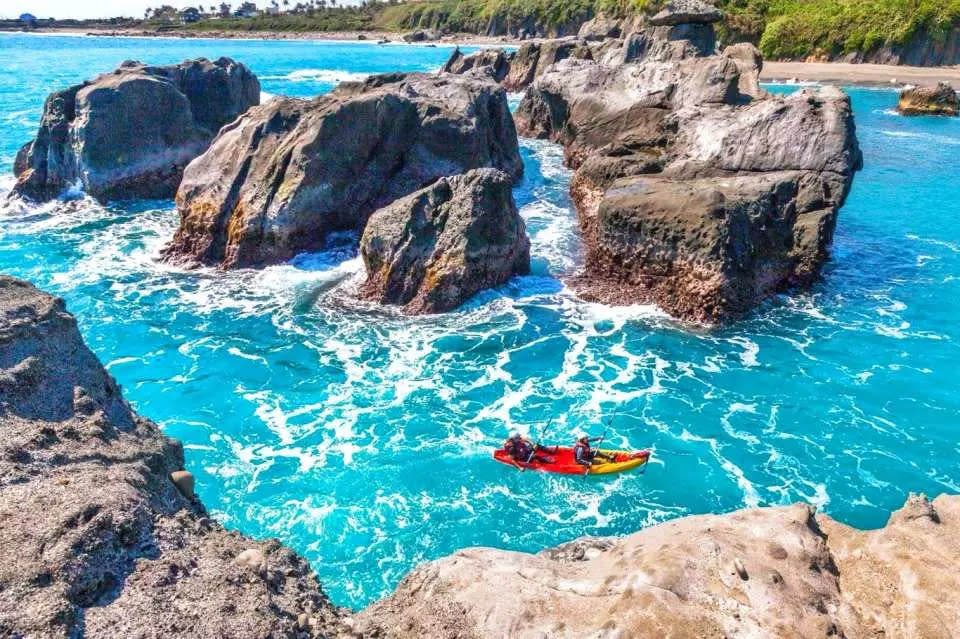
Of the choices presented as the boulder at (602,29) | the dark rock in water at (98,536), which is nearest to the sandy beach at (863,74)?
the boulder at (602,29)

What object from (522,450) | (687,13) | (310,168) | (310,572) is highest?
(687,13)

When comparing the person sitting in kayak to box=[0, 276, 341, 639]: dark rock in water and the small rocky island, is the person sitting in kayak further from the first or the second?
box=[0, 276, 341, 639]: dark rock in water

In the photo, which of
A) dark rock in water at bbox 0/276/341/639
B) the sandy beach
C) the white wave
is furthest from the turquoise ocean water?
the white wave

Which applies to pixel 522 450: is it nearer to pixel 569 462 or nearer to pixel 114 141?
pixel 569 462

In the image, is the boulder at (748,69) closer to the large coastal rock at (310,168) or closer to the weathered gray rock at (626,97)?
the weathered gray rock at (626,97)

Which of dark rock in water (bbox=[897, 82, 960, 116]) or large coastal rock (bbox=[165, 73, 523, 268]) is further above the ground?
dark rock in water (bbox=[897, 82, 960, 116])

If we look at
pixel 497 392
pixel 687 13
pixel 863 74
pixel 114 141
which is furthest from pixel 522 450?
pixel 863 74

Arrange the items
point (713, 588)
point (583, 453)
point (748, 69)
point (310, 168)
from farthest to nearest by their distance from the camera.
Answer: point (748, 69) < point (310, 168) < point (583, 453) < point (713, 588)
